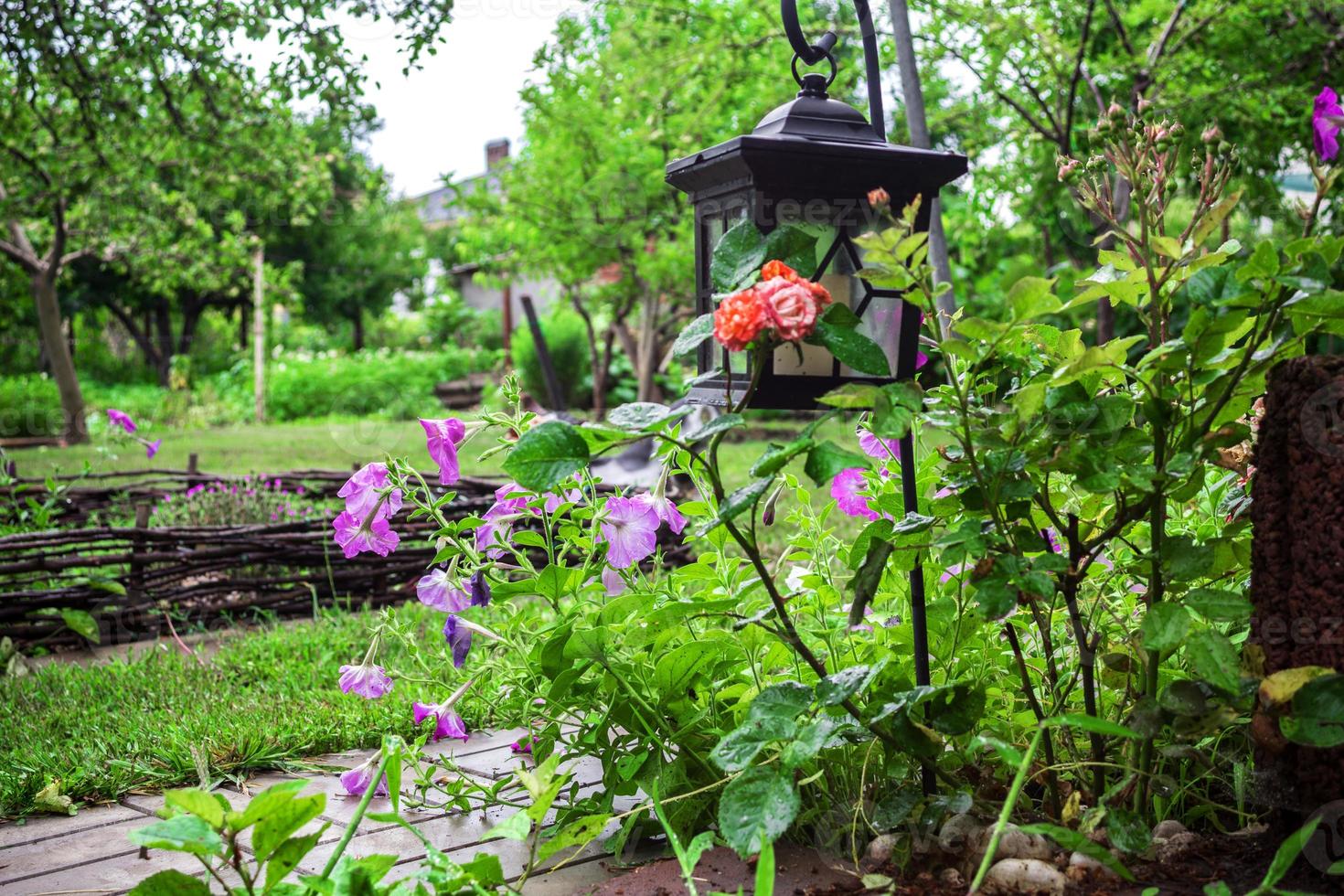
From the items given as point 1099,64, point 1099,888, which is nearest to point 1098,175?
point 1099,888

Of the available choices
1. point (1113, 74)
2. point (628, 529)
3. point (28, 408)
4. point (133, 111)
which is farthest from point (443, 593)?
point (28, 408)

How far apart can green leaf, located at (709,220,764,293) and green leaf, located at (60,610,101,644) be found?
2.64 meters

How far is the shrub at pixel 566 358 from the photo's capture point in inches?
575

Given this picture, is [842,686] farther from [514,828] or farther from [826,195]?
[826,195]

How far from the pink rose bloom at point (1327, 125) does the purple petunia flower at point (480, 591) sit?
1.27 meters

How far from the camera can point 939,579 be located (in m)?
1.81

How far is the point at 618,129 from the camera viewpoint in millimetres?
8133

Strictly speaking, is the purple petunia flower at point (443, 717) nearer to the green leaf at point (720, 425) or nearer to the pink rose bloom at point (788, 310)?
the green leaf at point (720, 425)

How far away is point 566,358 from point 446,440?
13.3 meters

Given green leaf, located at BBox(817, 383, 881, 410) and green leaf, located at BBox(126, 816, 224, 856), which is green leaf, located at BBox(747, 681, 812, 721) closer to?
green leaf, located at BBox(817, 383, 881, 410)

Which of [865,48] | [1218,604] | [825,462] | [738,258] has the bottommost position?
[1218,604]

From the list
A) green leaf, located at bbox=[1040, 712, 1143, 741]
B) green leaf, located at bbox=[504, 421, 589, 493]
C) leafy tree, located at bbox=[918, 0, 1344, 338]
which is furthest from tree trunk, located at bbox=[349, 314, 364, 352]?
green leaf, located at bbox=[1040, 712, 1143, 741]

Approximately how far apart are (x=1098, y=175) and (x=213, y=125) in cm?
643

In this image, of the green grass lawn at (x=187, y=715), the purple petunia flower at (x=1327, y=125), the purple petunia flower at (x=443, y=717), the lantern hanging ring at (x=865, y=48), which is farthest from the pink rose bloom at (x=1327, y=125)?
the green grass lawn at (x=187, y=715)
